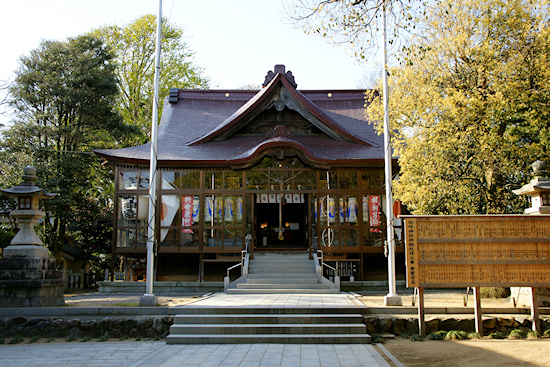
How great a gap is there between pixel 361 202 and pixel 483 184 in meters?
5.13

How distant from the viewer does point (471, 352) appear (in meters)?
7.71

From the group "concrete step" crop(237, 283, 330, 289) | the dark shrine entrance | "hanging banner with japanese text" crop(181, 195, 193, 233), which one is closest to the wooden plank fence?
"concrete step" crop(237, 283, 330, 289)

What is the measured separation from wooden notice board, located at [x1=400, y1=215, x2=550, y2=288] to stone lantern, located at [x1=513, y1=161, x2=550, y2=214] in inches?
48.4

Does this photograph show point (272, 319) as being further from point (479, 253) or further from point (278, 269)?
point (278, 269)

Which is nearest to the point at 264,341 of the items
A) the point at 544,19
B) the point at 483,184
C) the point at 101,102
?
the point at 483,184

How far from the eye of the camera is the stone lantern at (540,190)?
9820 millimetres

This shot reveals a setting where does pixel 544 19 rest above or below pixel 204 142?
above

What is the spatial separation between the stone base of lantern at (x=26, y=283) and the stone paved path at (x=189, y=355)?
1.58 m

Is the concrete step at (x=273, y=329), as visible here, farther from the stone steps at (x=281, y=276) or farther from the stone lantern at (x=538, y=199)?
the stone steps at (x=281, y=276)

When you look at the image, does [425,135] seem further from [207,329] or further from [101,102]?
[101,102]

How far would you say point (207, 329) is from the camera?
8.90m

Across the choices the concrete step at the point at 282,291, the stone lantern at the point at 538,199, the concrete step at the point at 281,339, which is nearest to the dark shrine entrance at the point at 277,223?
the concrete step at the point at 282,291

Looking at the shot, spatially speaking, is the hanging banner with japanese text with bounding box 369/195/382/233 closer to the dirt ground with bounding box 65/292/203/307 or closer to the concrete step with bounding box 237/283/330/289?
the concrete step with bounding box 237/283/330/289

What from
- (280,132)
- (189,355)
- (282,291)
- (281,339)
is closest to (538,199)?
(281,339)
